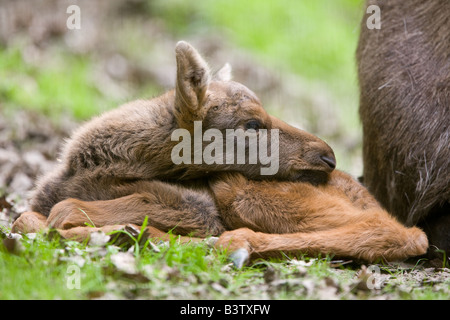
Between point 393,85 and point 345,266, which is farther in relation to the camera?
point 393,85

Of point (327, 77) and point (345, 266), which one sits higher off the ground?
point (327, 77)

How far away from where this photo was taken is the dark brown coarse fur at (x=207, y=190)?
4.50 m

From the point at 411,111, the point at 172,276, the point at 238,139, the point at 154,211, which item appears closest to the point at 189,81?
the point at 238,139

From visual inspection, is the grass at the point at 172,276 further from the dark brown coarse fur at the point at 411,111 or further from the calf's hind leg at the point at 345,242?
the dark brown coarse fur at the point at 411,111

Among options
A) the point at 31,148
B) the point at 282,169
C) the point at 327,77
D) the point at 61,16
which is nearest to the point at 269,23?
the point at 327,77

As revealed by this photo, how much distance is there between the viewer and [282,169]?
16.1 ft

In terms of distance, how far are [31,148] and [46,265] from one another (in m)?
4.43

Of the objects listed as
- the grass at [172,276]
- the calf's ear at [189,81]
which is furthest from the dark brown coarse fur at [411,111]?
the calf's ear at [189,81]

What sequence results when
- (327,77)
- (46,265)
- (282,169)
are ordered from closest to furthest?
(46,265) → (282,169) → (327,77)

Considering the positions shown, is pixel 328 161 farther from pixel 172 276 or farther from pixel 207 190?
pixel 172 276

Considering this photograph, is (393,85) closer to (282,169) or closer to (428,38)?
(428,38)

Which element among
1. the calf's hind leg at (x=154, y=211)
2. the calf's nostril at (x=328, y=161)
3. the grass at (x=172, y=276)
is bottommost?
the grass at (x=172, y=276)
